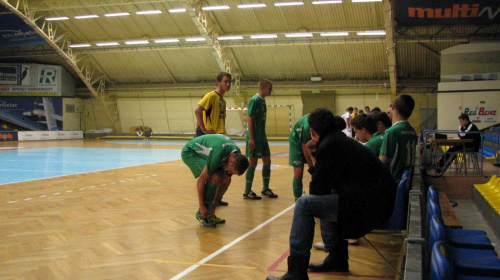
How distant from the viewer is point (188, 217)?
222 inches

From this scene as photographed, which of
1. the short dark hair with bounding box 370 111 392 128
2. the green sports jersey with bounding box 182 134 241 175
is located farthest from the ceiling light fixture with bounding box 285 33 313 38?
the green sports jersey with bounding box 182 134 241 175

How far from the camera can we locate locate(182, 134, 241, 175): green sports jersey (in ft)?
15.8

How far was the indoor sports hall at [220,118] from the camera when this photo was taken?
376 cm

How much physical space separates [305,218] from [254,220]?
2.52m

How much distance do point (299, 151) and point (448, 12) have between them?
15.2m

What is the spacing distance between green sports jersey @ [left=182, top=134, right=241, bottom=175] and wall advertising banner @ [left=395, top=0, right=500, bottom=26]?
15217 millimetres

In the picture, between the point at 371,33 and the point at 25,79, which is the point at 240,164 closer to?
the point at 371,33

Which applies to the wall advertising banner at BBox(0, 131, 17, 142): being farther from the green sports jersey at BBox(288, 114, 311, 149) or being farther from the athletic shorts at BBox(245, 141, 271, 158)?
the green sports jersey at BBox(288, 114, 311, 149)

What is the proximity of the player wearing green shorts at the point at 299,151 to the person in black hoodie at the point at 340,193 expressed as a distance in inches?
99.9

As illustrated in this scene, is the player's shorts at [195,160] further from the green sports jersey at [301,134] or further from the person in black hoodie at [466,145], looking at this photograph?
the person in black hoodie at [466,145]

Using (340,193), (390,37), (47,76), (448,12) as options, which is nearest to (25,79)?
(47,76)

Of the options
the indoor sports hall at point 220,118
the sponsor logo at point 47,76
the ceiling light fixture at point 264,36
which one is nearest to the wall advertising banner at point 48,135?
the indoor sports hall at point 220,118

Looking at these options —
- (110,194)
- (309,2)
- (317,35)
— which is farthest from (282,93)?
(110,194)

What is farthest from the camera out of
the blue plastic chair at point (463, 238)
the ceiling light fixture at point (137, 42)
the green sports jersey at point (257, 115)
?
the ceiling light fixture at point (137, 42)
